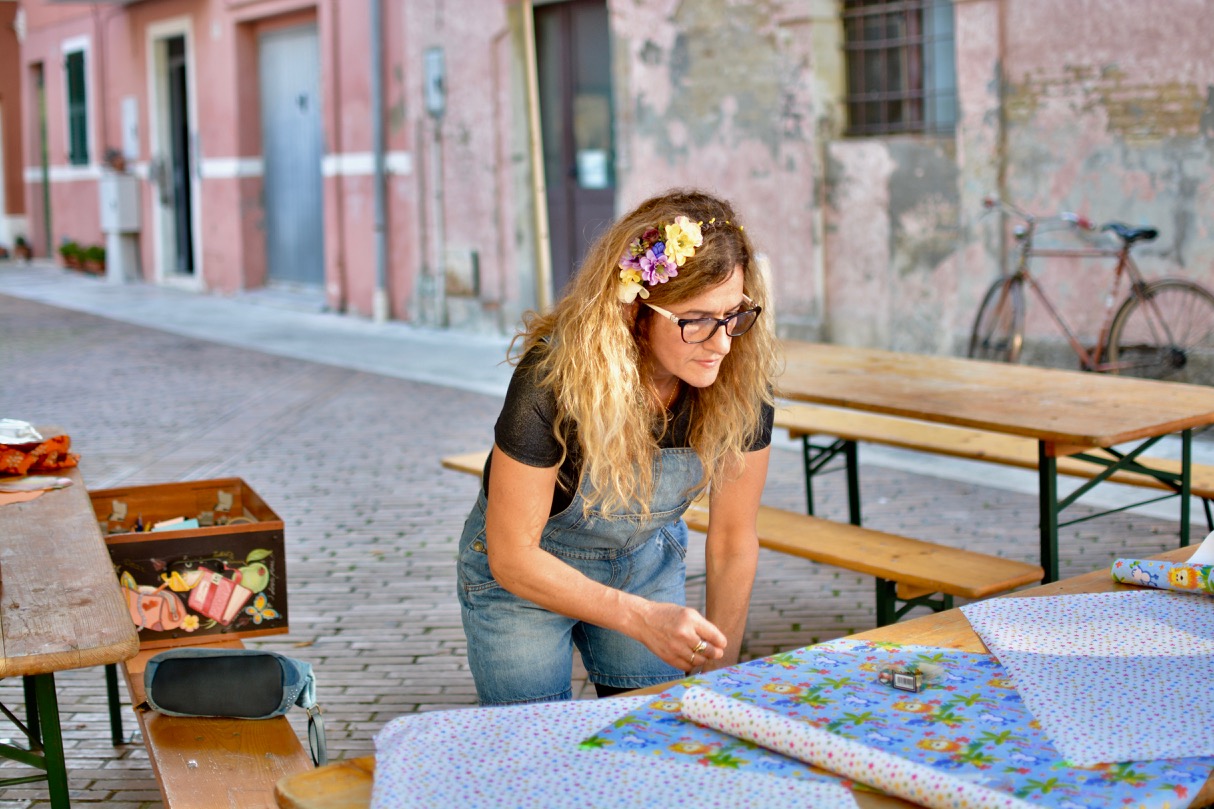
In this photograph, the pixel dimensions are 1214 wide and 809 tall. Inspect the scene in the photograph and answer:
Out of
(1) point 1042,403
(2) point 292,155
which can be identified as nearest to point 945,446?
(1) point 1042,403

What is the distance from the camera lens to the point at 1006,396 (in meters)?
4.69

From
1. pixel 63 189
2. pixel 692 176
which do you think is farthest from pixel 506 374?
pixel 63 189

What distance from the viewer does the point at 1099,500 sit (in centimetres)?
659

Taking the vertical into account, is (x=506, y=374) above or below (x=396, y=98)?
below

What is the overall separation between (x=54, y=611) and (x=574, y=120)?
10509 millimetres

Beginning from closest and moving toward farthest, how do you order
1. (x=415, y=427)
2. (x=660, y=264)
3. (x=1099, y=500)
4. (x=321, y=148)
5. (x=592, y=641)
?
(x=660, y=264) < (x=592, y=641) < (x=1099, y=500) < (x=415, y=427) < (x=321, y=148)

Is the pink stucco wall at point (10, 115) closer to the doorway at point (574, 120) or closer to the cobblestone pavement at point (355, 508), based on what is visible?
the cobblestone pavement at point (355, 508)

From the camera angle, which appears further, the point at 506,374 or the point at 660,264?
the point at 506,374

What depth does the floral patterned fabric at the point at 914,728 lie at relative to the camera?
1.78 m

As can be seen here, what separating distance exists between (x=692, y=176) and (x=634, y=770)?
975cm

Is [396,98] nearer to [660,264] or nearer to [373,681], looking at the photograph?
[373,681]

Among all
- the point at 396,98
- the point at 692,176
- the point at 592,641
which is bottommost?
the point at 592,641

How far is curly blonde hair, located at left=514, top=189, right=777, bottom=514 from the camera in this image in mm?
2613

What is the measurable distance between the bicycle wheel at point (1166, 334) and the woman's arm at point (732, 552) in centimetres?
598
